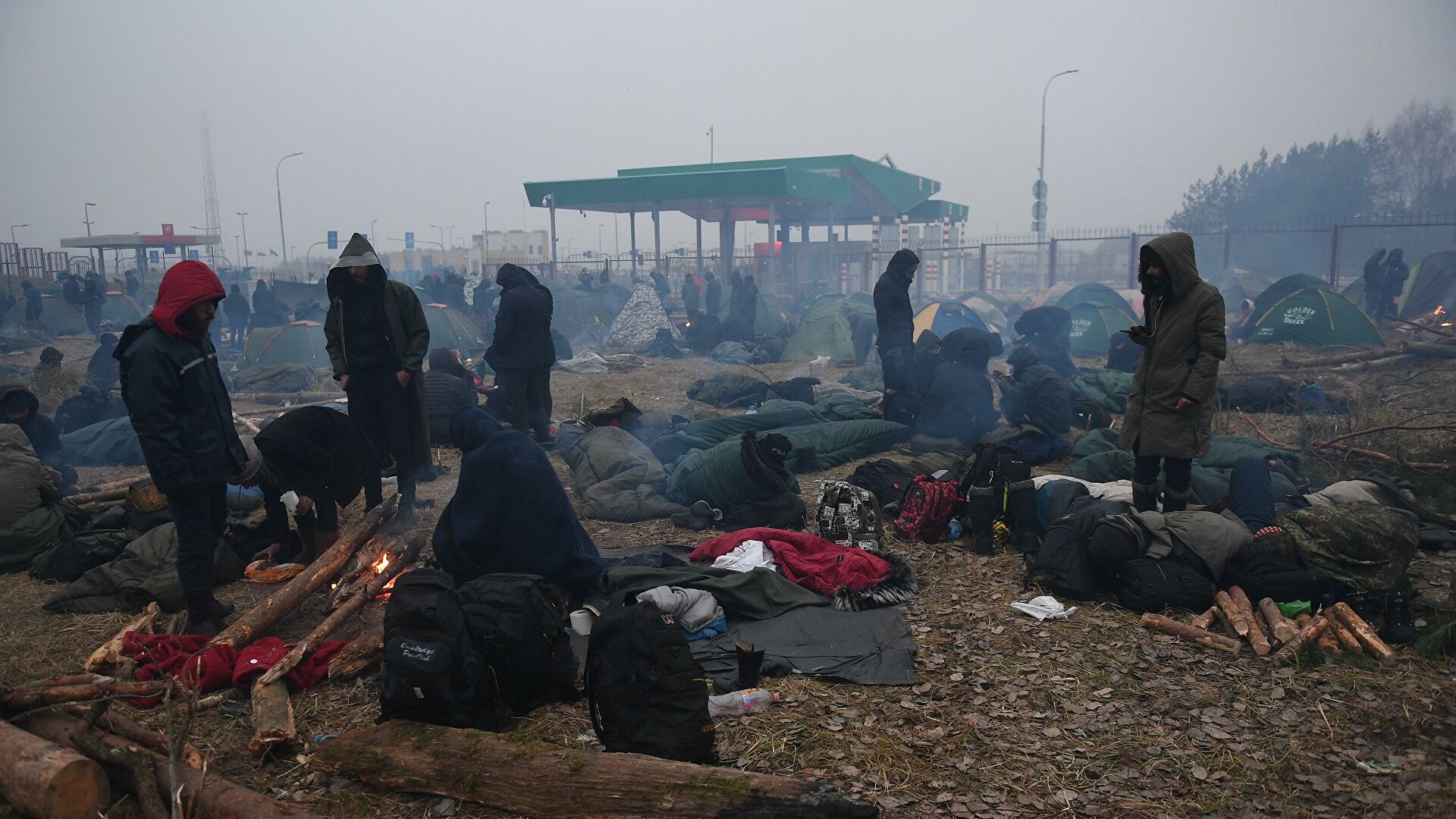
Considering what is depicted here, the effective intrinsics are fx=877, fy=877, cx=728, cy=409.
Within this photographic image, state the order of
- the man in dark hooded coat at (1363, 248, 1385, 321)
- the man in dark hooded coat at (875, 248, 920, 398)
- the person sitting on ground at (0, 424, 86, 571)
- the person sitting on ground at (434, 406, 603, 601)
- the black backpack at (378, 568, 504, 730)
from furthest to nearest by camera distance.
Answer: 1. the man in dark hooded coat at (1363, 248, 1385, 321)
2. the man in dark hooded coat at (875, 248, 920, 398)
3. the person sitting on ground at (0, 424, 86, 571)
4. the person sitting on ground at (434, 406, 603, 601)
5. the black backpack at (378, 568, 504, 730)

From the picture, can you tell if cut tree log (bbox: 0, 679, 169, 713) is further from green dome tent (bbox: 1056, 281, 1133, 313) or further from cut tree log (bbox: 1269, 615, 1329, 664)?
green dome tent (bbox: 1056, 281, 1133, 313)

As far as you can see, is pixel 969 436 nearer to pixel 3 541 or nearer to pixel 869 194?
pixel 3 541

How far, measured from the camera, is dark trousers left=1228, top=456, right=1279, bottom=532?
573 cm

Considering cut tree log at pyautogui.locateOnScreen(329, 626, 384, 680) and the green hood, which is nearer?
cut tree log at pyautogui.locateOnScreen(329, 626, 384, 680)

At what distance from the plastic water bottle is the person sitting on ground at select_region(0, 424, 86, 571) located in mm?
5268

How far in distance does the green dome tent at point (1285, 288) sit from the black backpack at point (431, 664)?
17.1m

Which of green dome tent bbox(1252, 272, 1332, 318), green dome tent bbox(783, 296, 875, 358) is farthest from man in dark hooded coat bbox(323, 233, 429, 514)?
green dome tent bbox(1252, 272, 1332, 318)

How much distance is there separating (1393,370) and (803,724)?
13177 millimetres

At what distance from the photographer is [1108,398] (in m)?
10.3

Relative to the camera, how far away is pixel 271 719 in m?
3.90

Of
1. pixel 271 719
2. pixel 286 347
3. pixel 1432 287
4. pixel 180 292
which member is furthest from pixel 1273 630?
pixel 1432 287

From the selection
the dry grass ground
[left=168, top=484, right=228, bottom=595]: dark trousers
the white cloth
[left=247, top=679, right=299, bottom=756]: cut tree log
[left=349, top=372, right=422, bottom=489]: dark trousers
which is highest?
[left=349, top=372, right=422, bottom=489]: dark trousers

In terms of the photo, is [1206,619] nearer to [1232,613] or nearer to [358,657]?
[1232,613]

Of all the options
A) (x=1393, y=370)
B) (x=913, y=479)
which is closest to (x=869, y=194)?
(x=1393, y=370)
